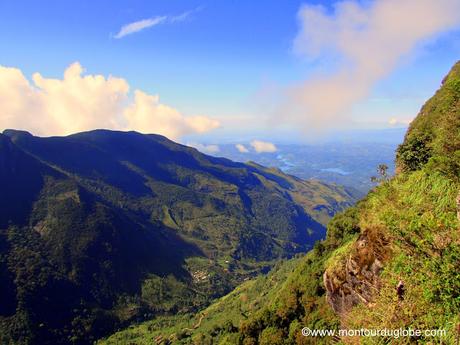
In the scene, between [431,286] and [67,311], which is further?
[67,311]

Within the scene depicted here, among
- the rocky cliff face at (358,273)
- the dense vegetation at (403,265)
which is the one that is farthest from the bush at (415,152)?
the rocky cliff face at (358,273)

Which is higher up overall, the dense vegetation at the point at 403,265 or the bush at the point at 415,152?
the bush at the point at 415,152

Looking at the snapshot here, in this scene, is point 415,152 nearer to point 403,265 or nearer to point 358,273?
point 358,273

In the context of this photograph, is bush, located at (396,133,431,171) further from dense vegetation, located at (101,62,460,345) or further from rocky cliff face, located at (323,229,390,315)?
rocky cliff face, located at (323,229,390,315)

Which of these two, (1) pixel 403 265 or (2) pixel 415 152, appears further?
(2) pixel 415 152

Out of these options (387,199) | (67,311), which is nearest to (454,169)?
(387,199)

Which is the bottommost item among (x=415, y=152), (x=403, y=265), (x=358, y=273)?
(x=358, y=273)

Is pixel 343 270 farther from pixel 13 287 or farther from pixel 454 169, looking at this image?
pixel 13 287

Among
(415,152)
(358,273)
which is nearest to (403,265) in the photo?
(358,273)

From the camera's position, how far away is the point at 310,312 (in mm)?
41375

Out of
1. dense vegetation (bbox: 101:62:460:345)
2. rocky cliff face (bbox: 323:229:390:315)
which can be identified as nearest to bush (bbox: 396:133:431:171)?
dense vegetation (bbox: 101:62:460:345)

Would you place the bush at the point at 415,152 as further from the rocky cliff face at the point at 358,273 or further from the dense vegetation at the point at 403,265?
the rocky cliff face at the point at 358,273

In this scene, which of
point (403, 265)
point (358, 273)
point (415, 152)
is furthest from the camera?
point (415, 152)

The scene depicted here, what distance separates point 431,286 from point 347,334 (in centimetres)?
723
